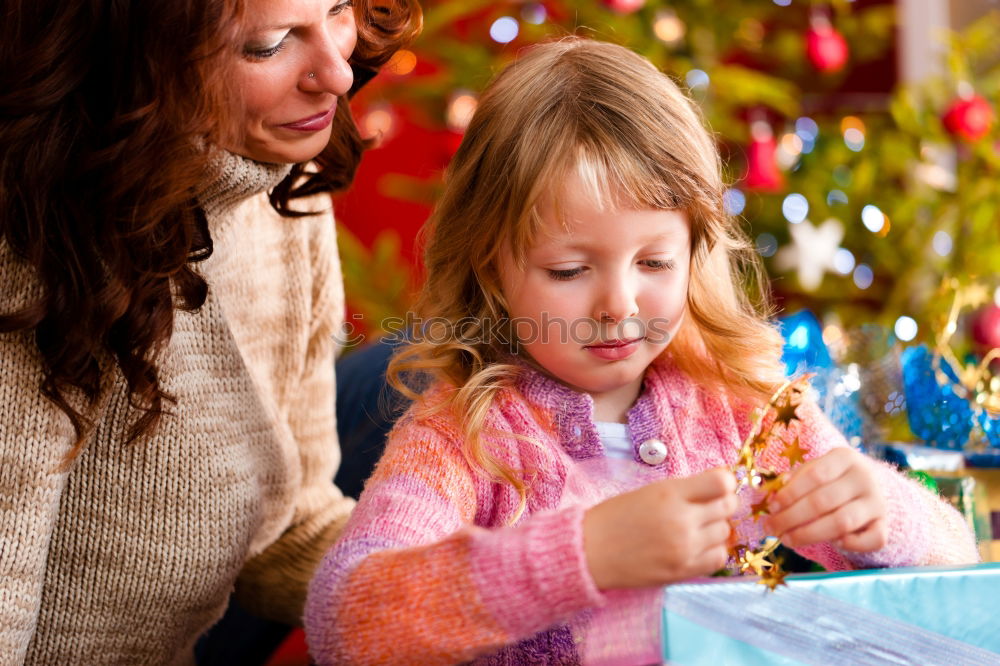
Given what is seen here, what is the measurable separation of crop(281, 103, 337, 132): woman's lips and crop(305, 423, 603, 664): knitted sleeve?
0.35m

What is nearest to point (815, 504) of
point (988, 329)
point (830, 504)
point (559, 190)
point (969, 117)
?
point (830, 504)

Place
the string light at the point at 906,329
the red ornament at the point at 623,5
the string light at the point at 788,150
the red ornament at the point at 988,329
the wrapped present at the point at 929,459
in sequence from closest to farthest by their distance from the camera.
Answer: the wrapped present at the point at 929,459 → the string light at the point at 906,329 → the red ornament at the point at 988,329 → the red ornament at the point at 623,5 → the string light at the point at 788,150

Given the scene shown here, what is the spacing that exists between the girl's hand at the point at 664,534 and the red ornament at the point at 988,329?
61.5 inches

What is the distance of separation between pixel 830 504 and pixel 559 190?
33cm

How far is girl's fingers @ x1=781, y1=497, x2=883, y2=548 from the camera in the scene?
0.76 m

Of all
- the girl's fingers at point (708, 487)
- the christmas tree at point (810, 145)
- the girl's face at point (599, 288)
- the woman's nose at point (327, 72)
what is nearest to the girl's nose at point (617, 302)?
the girl's face at point (599, 288)

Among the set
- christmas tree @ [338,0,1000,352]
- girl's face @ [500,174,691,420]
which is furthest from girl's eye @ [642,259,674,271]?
christmas tree @ [338,0,1000,352]

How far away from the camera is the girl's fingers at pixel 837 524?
76cm

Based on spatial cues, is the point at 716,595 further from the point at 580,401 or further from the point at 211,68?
the point at 211,68

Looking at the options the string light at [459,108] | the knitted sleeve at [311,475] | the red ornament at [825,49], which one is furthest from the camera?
the red ornament at [825,49]

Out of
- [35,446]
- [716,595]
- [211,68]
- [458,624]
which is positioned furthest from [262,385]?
[716,595]

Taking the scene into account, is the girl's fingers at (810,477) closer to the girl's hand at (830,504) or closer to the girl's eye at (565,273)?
the girl's hand at (830,504)

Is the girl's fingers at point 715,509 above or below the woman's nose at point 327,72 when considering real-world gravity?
below

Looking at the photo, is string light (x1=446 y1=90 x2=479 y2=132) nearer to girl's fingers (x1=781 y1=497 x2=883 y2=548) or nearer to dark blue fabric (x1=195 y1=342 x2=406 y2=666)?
dark blue fabric (x1=195 y1=342 x2=406 y2=666)
